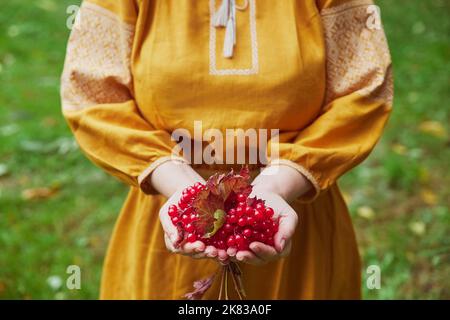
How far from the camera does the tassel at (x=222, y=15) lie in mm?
1210

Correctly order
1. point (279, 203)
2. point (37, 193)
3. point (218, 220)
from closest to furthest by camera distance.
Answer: point (218, 220), point (279, 203), point (37, 193)

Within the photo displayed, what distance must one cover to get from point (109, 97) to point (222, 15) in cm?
29

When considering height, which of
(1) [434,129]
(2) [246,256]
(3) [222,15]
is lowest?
(2) [246,256]

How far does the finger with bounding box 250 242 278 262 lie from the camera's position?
40.7 inches

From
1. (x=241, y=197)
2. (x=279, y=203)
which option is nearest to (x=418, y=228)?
(x=279, y=203)

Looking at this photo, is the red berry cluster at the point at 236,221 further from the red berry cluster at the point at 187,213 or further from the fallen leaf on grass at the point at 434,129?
the fallen leaf on grass at the point at 434,129

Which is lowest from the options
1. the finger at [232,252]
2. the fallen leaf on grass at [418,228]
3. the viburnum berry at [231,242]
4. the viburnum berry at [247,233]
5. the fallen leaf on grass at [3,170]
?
the fallen leaf on grass at [418,228]

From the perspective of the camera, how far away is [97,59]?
1.26 metres

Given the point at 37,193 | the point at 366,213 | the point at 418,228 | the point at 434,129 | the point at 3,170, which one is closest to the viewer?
the point at 418,228

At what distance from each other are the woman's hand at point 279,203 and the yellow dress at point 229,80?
3 centimetres

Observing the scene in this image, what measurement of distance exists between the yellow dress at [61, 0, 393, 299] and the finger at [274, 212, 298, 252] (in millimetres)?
134

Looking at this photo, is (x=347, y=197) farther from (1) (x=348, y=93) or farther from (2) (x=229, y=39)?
(2) (x=229, y=39)

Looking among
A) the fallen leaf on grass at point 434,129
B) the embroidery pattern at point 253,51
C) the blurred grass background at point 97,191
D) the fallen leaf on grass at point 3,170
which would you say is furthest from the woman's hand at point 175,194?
the fallen leaf on grass at point 434,129

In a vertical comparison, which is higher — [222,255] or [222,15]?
[222,15]
